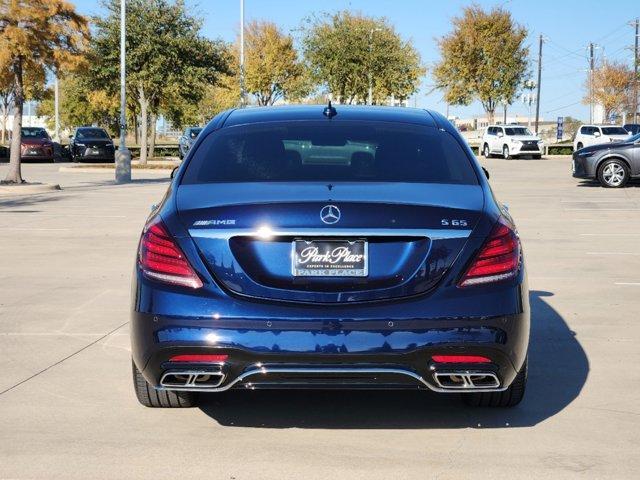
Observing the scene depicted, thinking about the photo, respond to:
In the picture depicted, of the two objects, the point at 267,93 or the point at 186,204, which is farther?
the point at 267,93

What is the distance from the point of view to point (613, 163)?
1128 inches

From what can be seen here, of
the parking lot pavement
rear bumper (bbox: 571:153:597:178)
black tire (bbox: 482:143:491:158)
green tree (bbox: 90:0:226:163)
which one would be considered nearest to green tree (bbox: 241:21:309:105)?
black tire (bbox: 482:143:491:158)

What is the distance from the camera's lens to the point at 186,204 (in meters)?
5.12

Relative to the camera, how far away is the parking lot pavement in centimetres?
486

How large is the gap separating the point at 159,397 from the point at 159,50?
1485 inches

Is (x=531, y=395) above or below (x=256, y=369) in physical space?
below

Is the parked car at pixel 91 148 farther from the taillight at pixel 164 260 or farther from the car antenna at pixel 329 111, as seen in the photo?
the taillight at pixel 164 260

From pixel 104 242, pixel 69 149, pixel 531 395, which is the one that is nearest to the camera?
pixel 531 395

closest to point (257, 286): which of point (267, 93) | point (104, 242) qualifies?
point (104, 242)

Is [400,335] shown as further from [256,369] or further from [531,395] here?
[531,395]

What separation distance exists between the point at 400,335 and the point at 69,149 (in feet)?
167

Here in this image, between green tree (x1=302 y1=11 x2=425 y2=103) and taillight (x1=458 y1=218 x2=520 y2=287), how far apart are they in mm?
63146

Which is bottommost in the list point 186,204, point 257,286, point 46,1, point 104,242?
point 104,242

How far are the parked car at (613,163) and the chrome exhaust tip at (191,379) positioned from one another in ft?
81.6
